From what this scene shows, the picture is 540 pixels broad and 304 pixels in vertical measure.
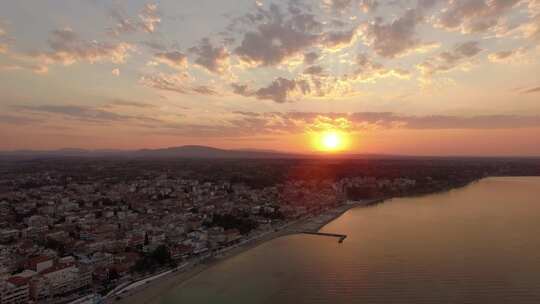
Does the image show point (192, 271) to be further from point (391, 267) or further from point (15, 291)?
point (391, 267)

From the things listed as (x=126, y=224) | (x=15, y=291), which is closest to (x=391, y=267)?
(x=15, y=291)

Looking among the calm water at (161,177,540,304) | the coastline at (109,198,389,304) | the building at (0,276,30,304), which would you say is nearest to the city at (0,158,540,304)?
the building at (0,276,30,304)

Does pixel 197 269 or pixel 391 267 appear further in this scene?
pixel 197 269

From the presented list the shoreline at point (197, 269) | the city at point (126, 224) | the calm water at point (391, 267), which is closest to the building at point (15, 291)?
the city at point (126, 224)

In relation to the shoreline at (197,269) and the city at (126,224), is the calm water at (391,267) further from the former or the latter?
the city at (126,224)

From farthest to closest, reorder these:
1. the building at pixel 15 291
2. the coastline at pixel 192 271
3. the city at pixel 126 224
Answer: the city at pixel 126 224
the coastline at pixel 192 271
the building at pixel 15 291

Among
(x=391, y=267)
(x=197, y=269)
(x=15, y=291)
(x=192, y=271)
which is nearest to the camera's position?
(x=15, y=291)
